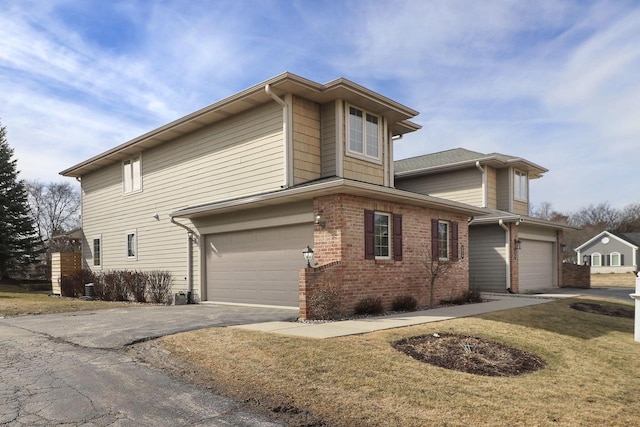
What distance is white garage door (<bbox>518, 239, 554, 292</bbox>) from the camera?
774 inches

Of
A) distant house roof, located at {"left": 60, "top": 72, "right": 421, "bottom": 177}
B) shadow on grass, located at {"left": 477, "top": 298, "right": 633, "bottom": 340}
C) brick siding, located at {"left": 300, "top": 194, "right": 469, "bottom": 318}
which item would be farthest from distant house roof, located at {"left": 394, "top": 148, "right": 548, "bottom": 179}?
brick siding, located at {"left": 300, "top": 194, "right": 469, "bottom": 318}

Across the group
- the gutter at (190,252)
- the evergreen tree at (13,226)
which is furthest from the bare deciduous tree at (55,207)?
the gutter at (190,252)

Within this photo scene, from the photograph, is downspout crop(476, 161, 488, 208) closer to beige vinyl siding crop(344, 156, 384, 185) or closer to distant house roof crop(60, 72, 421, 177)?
distant house roof crop(60, 72, 421, 177)

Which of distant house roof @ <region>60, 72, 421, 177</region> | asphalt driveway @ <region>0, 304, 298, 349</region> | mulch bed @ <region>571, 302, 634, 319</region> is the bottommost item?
mulch bed @ <region>571, 302, 634, 319</region>

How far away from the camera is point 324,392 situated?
522 centimetres

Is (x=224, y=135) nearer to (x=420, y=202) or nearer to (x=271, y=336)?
(x=420, y=202)

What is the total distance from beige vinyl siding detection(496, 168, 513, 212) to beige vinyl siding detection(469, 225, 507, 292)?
8.55 ft

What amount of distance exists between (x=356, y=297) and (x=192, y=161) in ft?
27.4

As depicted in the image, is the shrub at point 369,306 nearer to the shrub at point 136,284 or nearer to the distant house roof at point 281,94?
the distant house roof at point 281,94

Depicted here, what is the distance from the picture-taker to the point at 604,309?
14.1 m

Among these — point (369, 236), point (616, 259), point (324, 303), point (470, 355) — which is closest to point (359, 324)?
point (324, 303)

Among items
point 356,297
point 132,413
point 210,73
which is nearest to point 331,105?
point 210,73

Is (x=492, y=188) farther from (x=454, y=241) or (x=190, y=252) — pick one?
(x=190, y=252)

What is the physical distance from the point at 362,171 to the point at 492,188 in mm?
10261
